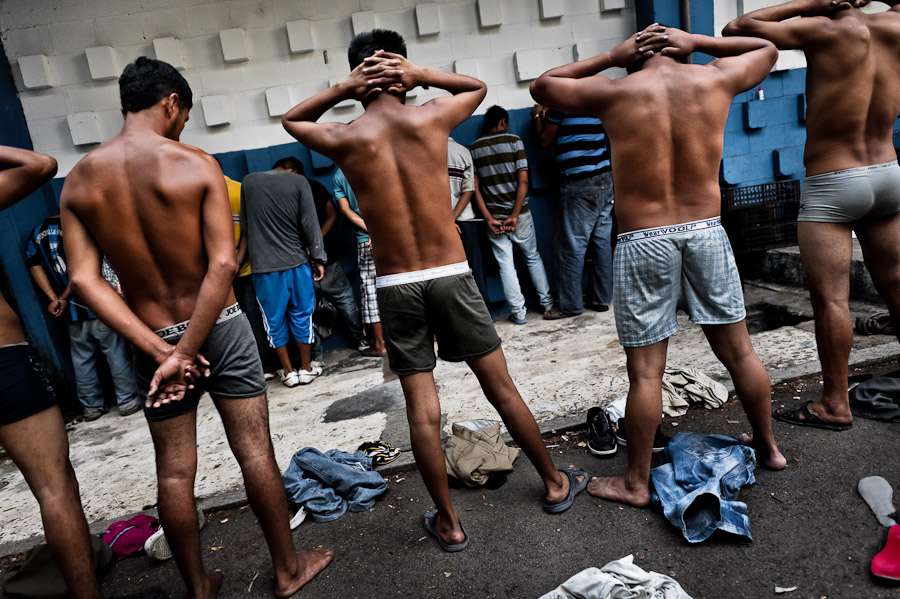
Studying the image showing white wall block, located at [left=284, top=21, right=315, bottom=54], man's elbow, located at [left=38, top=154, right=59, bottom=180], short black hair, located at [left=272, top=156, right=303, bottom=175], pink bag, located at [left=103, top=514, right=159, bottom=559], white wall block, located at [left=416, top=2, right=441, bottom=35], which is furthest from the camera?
white wall block, located at [left=416, top=2, right=441, bottom=35]

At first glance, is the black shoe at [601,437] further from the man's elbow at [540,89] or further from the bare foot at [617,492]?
the man's elbow at [540,89]

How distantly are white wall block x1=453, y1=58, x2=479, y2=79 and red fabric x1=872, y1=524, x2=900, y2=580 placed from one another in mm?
5388

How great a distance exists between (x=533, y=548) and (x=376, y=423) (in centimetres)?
180

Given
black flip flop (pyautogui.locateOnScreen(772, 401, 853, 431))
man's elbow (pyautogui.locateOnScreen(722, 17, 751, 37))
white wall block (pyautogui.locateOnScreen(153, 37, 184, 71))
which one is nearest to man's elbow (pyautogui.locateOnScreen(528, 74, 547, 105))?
man's elbow (pyautogui.locateOnScreen(722, 17, 751, 37))

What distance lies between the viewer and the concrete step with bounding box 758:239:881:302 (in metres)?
4.85

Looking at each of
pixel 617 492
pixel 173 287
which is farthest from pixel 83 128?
pixel 617 492

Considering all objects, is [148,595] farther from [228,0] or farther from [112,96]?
[228,0]

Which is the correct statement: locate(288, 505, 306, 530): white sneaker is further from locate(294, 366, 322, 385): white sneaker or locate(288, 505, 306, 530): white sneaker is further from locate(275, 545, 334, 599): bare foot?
locate(294, 366, 322, 385): white sneaker

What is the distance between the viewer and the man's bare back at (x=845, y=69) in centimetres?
282

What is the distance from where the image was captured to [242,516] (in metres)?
3.07

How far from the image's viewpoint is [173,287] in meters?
2.17

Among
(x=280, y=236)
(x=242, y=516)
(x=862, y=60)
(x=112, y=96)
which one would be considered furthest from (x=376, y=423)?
(x=112, y=96)

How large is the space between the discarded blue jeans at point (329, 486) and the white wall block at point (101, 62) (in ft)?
15.9

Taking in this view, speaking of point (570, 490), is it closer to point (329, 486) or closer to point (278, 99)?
point (329, 486)
